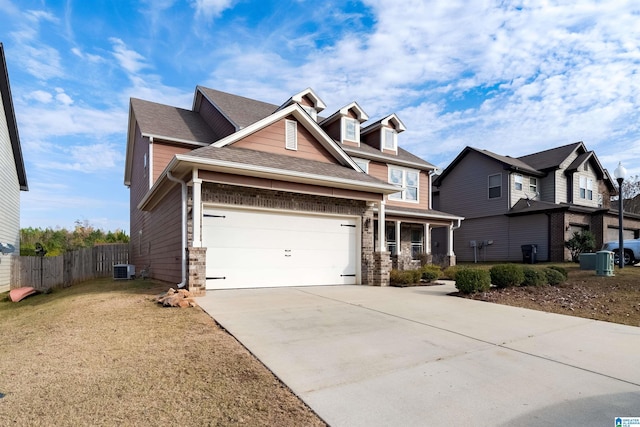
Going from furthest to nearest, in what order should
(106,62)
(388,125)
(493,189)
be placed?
(493,189) < (388,125) < (106,62)

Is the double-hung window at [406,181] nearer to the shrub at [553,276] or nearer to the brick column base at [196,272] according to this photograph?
the shrub at [553,276]

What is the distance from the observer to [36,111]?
15586 millimetres

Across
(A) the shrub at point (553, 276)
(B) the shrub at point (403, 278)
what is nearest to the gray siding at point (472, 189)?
(A) the shrub at point (553, 276)

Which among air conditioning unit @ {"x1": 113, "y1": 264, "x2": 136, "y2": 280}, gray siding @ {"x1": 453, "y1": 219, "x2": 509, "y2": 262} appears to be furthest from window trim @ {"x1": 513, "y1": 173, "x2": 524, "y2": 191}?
air conditioning unit @ {"x1": 113, "y1": 264, "x2": 136, "y2": 280}

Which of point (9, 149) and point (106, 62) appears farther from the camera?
point (9, 149)

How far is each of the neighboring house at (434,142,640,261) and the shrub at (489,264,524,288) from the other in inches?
501

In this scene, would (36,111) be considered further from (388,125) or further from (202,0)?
(388,125)


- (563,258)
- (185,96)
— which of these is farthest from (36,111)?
(563,258)

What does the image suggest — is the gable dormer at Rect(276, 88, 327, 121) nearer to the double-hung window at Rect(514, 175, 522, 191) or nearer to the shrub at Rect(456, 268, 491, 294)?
the shrub at Rect(456, 268, 491, 294)

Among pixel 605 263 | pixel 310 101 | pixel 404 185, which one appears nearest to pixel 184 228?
pixel 310 101

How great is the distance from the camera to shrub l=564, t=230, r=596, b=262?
1875 cm

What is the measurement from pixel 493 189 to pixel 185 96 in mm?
19287

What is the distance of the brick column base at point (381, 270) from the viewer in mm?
11625

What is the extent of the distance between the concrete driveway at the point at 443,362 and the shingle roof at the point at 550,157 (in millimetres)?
20015
